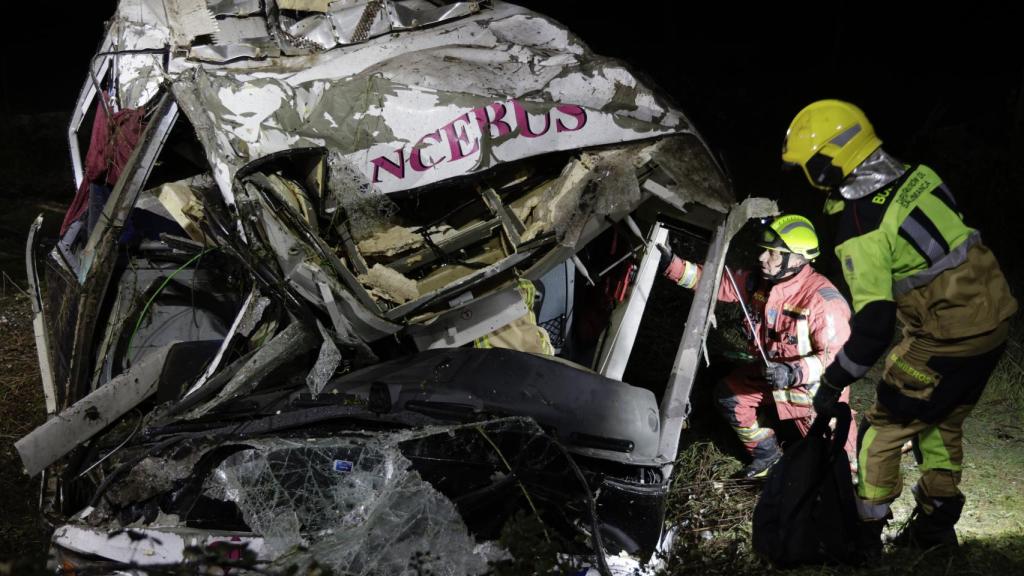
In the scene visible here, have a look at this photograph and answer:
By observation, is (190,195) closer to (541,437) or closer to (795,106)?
(541,437)

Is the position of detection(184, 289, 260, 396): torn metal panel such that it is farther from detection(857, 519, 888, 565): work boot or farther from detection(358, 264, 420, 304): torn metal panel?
detection(857, 519, 888, 565): work boot

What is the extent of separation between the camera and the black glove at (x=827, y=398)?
3.26 metres

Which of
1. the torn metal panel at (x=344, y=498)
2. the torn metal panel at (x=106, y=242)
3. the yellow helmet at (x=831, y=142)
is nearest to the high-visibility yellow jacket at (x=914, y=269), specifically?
the yellow helmet at (x=831, y=142)

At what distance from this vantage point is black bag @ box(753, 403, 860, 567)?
3197 mm

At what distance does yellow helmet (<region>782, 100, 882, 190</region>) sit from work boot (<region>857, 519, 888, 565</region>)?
4.33 ft

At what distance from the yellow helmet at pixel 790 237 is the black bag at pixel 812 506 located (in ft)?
3.62

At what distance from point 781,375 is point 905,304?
932 millimetres

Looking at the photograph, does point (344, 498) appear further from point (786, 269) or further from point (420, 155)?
point (786, 269)

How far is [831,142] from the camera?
3.18 m

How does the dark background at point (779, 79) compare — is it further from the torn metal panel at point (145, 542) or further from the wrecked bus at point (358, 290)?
the torn metal panel at point (145, 542)

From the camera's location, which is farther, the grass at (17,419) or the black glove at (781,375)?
the black glove at (781,375)

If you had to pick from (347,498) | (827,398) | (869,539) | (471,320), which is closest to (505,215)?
(471,320)

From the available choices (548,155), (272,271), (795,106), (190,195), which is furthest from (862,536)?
(795,106)

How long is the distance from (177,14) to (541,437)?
266 cm
